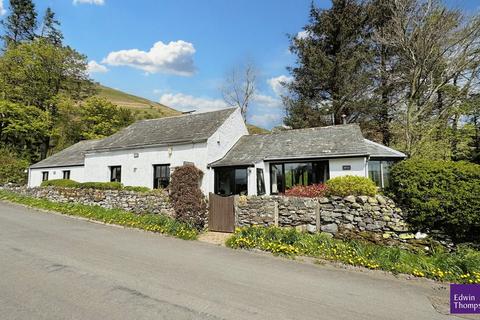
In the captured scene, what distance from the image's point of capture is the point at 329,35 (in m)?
28.3

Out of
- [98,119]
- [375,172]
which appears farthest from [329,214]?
[98,119]

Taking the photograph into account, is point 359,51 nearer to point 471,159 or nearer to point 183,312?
point 471,159

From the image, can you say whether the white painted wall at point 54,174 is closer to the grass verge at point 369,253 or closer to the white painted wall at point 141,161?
the white painted wall at point 141,161

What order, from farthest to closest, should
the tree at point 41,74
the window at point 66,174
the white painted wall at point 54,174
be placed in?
1. the tree at point 41,74
2. the window at point 66,174
3. the white painted wall at point 54,174

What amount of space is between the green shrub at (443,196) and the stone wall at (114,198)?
975 cm

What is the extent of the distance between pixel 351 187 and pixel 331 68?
773 inches

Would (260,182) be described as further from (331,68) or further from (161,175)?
(331,68)

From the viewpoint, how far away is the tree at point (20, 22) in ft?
120

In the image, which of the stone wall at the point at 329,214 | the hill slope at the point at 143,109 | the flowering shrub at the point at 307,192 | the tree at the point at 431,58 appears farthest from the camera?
the hill slope at the point at 143,109

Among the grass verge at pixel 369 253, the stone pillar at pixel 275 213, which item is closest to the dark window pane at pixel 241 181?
the stone pillar at pixel 275 213

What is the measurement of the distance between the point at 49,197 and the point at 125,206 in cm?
800

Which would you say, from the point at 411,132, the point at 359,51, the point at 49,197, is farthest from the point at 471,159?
the point at 49,197

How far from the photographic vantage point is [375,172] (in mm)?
16562

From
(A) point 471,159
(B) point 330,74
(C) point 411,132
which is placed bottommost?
(A) point 471,159
